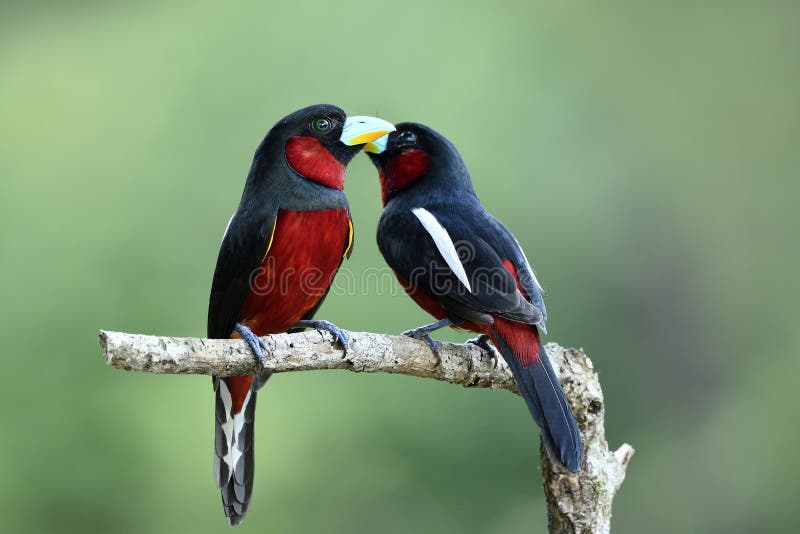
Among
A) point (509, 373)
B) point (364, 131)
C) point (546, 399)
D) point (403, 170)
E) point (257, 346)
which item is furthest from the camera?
point (403, 170)

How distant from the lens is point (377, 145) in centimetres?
360

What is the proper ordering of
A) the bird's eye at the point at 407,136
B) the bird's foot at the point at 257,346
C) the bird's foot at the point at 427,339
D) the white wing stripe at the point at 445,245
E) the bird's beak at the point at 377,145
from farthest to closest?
the bird's eye at the point at 407,136, the bird's beak at the point at 377,145, the bird's foot at the point at 427,339, the white wing stripe at the point at 445,245, the bird's foot at the point at 257,346

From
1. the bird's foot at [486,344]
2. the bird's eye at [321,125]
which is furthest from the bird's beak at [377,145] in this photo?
the bird's foot at [486,344]

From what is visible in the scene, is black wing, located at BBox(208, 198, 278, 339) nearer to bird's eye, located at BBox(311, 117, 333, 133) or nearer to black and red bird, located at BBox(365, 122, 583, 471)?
bird's eye, located at BBox(311, 117, 333, 133)

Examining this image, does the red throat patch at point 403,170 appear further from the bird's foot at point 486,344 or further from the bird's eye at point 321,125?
the bird's foot at point 486,344

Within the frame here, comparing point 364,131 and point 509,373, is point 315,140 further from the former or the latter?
point 509,373

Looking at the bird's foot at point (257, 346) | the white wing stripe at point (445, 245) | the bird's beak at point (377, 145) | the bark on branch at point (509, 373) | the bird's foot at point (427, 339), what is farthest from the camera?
the bird's beak at point (377, 145)

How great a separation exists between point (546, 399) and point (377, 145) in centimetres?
118

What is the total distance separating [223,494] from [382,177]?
1.42 meters

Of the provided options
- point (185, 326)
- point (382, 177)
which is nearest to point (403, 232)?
point (382, 177)

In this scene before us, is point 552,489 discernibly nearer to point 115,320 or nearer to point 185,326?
point 185,326

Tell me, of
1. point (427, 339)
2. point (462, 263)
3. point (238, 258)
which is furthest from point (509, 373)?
point (238, 258)

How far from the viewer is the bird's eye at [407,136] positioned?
3689 millimetres

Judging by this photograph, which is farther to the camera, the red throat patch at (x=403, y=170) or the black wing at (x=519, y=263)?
the red throat patch at (x=403, y=170)
